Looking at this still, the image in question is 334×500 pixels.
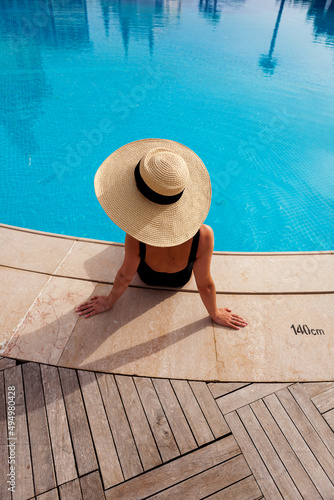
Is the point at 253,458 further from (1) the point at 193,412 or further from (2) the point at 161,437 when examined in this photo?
(2) the point at 161,437

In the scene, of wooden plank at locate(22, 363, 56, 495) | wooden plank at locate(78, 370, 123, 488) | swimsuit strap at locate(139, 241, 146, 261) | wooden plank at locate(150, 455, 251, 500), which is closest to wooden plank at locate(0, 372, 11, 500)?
wooden plank at locate(22, 363, 56, 495)

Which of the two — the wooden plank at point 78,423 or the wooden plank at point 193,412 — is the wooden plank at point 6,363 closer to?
the wooden plank at point 78,423

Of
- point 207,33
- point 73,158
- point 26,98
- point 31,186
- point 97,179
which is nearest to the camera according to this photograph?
point 97,179

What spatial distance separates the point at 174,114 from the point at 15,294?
5.97m

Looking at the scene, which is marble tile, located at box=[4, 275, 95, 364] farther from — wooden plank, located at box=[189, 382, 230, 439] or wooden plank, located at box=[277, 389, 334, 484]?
wooden plank, located at box=[277, 389, 334, 484]

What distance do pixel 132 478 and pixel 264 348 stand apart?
1.38m

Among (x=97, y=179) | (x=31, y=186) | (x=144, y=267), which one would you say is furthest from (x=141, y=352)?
(x=31, y=186)

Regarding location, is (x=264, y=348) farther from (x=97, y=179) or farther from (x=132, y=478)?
(x=97, y=179)

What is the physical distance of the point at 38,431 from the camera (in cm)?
196

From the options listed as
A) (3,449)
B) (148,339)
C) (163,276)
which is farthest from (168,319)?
(3,449)

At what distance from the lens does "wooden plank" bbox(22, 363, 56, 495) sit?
180 cm

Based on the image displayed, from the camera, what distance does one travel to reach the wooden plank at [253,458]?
1808 millimetres

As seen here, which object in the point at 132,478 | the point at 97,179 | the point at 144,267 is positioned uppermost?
the point at 97,179

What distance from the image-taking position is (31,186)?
16.7 ft
